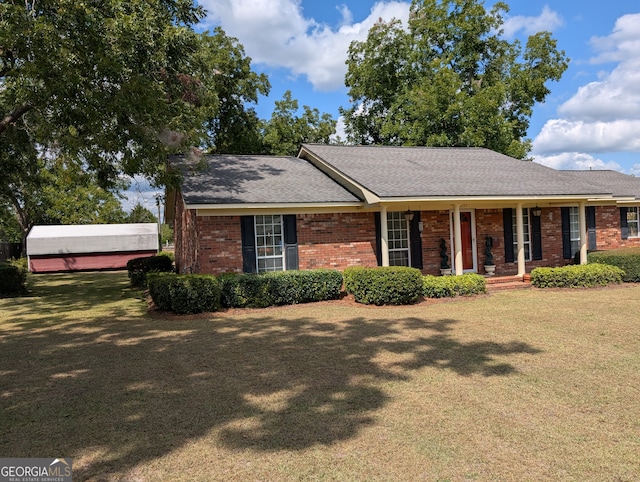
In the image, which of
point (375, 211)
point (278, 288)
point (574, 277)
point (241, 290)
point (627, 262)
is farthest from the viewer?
point (627, 262)

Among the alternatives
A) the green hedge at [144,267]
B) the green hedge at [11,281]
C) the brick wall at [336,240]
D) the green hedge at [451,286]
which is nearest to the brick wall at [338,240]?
the brick wall at [336,240]

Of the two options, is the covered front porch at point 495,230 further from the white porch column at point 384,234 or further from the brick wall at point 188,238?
the brick wall at point 188,238

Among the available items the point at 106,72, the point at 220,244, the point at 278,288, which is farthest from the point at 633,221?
the point at 106,72

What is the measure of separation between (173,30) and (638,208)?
20593 millimetres

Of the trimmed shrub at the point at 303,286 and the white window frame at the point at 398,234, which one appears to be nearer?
the trimmed shrub at the point at 303,286

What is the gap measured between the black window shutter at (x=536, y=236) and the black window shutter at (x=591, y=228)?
341 centimetres

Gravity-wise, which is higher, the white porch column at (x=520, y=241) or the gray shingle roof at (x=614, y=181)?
the gray shingle roof at (x=614, y=181)

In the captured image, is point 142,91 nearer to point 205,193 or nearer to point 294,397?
point 205,193

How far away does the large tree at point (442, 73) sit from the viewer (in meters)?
26.2

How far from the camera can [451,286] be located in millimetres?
12586

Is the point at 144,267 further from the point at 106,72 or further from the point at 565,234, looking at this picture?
the point at 565,234

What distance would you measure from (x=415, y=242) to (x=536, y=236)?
5.12 m

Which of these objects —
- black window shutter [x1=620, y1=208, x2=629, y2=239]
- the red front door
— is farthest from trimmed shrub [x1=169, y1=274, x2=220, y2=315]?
black window shutter [x1=620, y1=208, x2=629, y2=239]

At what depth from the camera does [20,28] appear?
29.8 ft
